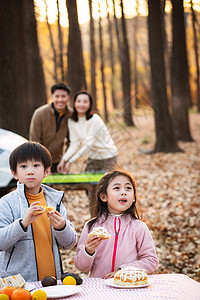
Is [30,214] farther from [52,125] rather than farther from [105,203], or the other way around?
[52,125]

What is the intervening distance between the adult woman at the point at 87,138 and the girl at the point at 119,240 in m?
2.84

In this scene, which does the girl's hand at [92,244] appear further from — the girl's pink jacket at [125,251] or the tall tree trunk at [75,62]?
the tall tree trunk at [75,62]

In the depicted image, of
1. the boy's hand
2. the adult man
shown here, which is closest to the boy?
the boy's hand

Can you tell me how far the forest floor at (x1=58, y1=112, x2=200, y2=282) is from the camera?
5625 millimetres

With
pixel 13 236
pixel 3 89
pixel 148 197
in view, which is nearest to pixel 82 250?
pixel 13 236

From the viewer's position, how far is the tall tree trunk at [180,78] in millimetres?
14453

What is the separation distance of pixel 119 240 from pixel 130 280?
23.1 inches

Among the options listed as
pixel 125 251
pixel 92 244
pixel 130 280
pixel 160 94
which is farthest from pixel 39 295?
pixel 160 94

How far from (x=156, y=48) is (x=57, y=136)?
25.2 ft

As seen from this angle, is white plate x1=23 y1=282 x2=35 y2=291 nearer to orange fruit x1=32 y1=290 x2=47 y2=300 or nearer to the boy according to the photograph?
orange fruit x1=32 y1=290 x2=47 y2=300

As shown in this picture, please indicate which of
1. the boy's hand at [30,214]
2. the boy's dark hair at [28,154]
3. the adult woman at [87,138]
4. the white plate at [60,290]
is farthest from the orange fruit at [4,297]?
the adult woman at [87,138]

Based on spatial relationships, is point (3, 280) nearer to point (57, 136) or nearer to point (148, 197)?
point (57, 136)

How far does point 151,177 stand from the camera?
10828 mm

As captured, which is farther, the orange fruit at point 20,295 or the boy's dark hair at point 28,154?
the boy's dark hair at point 28,154
